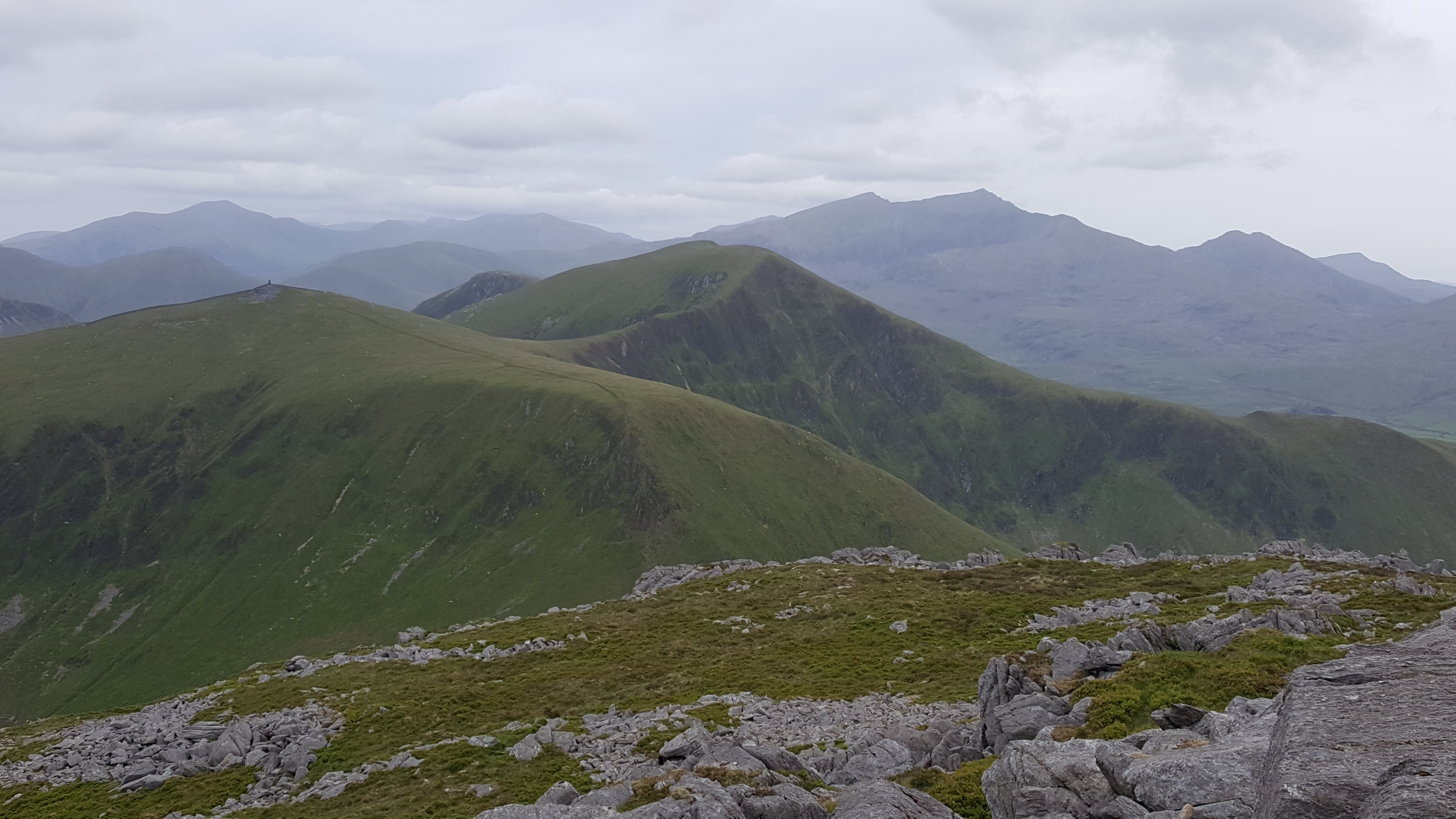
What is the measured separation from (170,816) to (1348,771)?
46.4 metres

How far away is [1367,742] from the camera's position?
14555 mm

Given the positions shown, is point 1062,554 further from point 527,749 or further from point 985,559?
point 527,749

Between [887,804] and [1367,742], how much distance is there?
11.4 metres

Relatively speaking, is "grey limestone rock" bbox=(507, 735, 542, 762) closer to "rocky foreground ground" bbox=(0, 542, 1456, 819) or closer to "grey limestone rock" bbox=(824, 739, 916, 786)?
"rocky foreground ground" bbox=(0, 542, 1456, 819)

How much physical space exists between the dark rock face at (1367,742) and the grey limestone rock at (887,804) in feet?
29.3

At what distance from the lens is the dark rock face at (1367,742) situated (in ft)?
41.8

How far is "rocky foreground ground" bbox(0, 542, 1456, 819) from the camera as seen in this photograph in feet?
49.5

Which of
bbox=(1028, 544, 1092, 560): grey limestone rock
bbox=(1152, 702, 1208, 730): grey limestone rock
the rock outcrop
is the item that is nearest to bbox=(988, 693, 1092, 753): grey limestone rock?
bbox=(1152, 702, 1208, 730): grey limestone rock

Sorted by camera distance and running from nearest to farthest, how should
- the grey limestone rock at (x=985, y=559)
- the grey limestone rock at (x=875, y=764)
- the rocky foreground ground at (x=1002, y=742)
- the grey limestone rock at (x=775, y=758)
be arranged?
the rocky foreground ground at (x=1002, y=742)
the grey limestone rock at (x=875, y=764)
the grey limestone rock at (x=775, y=758)
the grey limestone rock at (x=985, y=559)

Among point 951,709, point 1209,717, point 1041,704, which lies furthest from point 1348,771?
point 951,709

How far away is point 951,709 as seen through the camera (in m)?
39.7

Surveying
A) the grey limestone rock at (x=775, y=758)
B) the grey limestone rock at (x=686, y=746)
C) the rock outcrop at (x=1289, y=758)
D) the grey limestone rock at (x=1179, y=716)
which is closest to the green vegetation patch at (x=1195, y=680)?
the grey limestone rock at (x=1179, y=716)

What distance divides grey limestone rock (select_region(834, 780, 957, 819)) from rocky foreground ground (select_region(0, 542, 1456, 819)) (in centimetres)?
8

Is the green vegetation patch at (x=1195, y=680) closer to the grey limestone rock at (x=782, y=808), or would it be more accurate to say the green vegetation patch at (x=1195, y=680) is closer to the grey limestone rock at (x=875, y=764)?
the grey limestone rock at (x=875, y=764)
